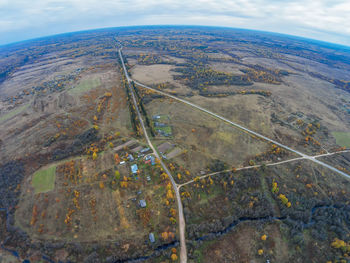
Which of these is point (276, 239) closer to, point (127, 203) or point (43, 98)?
point (127, 203)

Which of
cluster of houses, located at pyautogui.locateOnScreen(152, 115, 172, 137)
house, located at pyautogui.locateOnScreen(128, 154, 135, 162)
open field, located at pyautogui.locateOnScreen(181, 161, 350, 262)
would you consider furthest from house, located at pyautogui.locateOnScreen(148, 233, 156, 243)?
cluster of houses, located at pyautogui.locateOnScreen(152, 115, 172, 137)

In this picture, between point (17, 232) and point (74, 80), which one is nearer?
point (17, 232)

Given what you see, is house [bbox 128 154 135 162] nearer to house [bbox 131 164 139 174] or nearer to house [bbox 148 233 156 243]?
house [bbox 131 164 139 174]

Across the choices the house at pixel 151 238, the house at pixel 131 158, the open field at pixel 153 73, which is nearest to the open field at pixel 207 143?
the house at pixel 131 158

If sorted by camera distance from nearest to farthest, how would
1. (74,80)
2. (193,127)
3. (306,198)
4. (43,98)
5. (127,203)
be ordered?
(127,203) < (306,198) < (193,127) < (43,98) < (74,80)

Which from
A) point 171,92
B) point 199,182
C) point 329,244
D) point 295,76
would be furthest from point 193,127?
point 295,76

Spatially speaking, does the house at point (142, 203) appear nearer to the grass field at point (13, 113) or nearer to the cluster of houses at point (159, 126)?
the cluster of houses at point (159, 126)

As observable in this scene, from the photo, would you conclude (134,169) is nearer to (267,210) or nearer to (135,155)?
(135,155)
